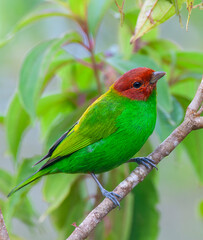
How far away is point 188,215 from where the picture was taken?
261 inches

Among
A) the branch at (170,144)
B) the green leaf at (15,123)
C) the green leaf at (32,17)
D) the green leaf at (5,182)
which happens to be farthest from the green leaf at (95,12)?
the green leaf at (5,182)

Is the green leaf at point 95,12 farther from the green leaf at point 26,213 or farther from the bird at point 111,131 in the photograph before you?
the green leaf at point 26,213

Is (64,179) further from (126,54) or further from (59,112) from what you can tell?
(126,54)

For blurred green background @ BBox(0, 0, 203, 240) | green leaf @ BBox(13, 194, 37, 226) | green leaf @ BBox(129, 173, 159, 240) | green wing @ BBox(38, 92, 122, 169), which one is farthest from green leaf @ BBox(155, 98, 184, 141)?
green leaf @ BBox(13, 194, 37, 226)

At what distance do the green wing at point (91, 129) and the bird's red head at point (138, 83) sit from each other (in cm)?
11

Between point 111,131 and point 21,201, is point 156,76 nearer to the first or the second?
point 111,131

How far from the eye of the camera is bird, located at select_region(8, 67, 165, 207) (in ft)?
8.06

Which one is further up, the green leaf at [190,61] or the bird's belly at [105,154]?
the green leaf at [190,61]

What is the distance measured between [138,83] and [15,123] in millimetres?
854

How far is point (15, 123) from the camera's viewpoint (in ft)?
9.27

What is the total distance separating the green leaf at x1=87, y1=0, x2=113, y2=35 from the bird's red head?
1.37 ft

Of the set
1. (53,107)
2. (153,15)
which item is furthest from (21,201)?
(153,15)

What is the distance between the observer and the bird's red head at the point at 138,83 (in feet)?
8.18

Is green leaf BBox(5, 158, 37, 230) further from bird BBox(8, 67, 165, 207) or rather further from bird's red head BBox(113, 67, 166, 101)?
bird's red head BBox(113, 67, 166, 101)
